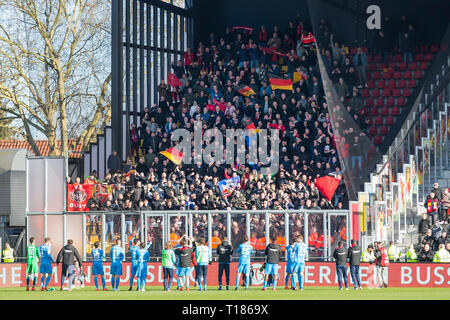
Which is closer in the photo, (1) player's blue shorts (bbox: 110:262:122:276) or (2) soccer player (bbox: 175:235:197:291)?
(2) soccer player (bbox: 175:235:197:291)

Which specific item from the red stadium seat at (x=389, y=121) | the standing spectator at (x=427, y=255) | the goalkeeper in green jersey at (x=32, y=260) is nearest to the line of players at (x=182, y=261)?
the goalkeeper in green jersey at (x=32, y=260)

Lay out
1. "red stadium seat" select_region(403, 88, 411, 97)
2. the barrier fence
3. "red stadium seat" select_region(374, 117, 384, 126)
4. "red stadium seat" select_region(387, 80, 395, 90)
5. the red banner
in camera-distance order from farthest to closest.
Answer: "red stadium seat" select_region(387, 80, 395, 90), "red stadium seat" select_region(403, 88, 411, 97), "red stadium seat" select_region(374, 117, 384, 126), the red banner, the barrier fence

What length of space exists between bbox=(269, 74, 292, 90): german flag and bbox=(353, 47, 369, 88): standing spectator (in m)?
2.90

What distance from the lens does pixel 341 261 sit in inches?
1436

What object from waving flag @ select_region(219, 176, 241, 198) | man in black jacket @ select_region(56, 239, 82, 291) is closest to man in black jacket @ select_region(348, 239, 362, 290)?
waving flag @ select_region(219, 176, 241, 198)

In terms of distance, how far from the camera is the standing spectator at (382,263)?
3709 cm

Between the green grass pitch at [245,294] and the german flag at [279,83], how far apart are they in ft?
→ 36.4

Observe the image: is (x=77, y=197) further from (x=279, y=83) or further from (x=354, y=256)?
(x=354, y=256)

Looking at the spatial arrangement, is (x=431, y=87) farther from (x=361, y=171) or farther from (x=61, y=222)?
(x=61, y=222)

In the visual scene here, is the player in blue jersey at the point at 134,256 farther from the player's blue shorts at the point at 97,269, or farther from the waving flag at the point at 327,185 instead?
the waving flag at the point at 327,185

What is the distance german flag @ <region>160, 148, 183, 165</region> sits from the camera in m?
45.2

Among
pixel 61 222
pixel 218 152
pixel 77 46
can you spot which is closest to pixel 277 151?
pixel 218 152

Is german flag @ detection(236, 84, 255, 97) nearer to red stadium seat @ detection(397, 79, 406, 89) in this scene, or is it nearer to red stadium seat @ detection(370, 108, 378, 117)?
red stadium seat @ detection(370, 108, 378, 117)

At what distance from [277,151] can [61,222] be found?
831 centimetres
